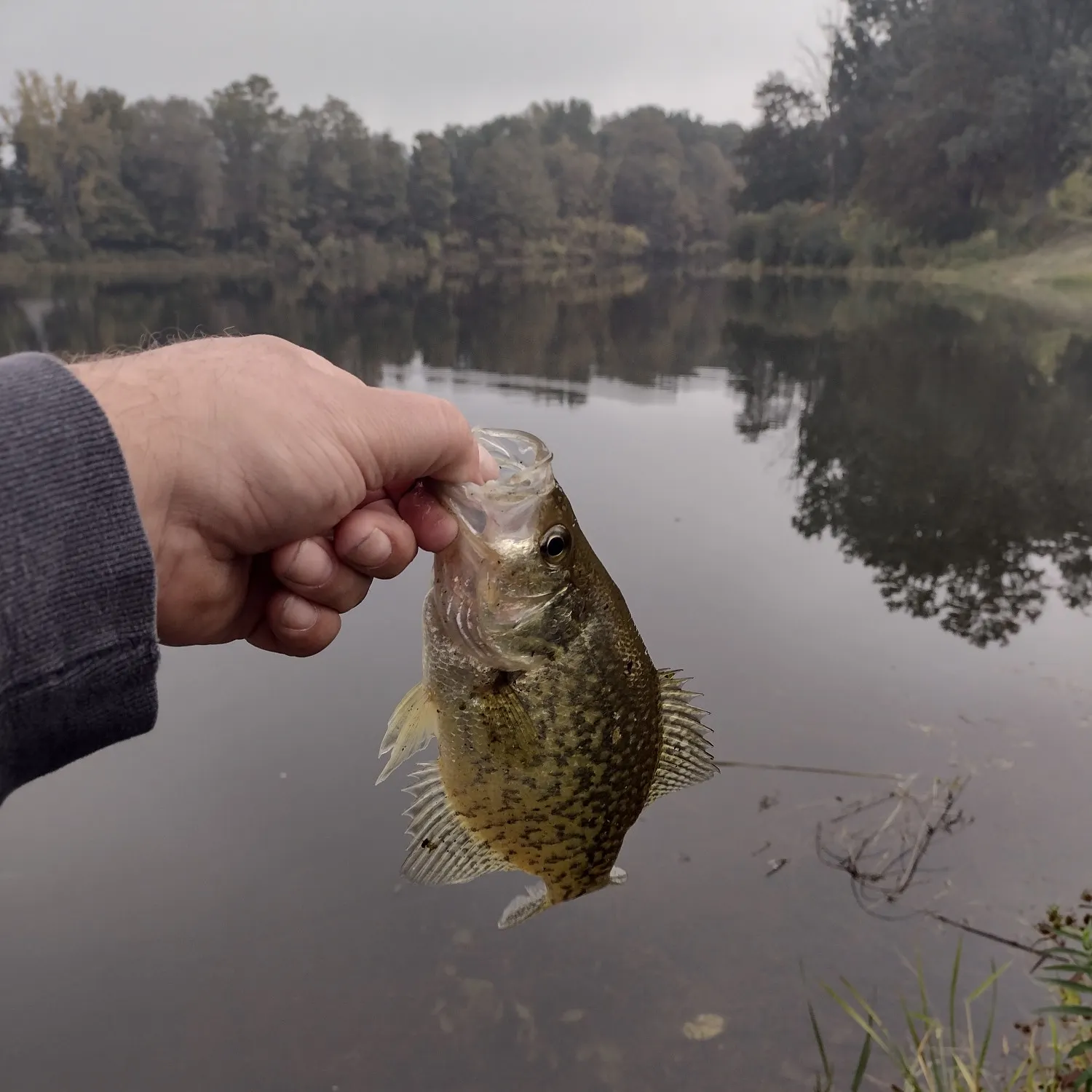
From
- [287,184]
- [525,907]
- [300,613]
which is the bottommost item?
[525,907]

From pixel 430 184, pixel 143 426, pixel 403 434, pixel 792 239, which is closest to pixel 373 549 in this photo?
pixel 403 434

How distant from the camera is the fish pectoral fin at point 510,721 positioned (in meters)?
2.18

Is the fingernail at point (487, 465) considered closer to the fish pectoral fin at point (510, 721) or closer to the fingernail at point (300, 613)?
the fish pectoral fin at point (510, 721)

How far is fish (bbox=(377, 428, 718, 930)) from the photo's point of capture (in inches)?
84.6

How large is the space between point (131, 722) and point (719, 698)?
530 centimetres

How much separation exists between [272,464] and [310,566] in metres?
0.36

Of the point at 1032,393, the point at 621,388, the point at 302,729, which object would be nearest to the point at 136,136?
the point at 621,388

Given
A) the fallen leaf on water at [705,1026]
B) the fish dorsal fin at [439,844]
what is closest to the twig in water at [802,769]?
the fallen leaf on water at [705,1026]

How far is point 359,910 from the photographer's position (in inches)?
190

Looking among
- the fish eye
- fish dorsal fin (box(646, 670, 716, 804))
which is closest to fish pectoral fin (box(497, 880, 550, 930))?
fish dorsal fin (box(646, 670, 716, 804))

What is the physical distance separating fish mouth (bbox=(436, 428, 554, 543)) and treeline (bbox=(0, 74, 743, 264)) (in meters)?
65.0

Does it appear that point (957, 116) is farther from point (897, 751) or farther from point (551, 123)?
point (551, 123)

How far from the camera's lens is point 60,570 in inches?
63.9

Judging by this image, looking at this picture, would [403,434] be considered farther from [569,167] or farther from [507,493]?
[569,167]
